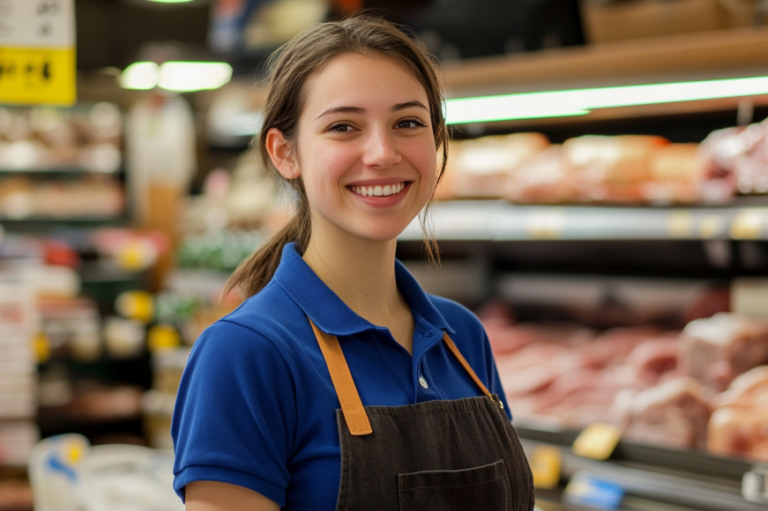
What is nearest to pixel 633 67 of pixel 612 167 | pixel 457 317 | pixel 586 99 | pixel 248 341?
pixel 586 99

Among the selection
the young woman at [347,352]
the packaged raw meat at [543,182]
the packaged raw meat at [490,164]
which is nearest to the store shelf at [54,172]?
the packaged raw meat at [490,164]

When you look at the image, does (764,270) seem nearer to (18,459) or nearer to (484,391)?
(484,391)

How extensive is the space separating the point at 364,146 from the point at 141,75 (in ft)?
14.4

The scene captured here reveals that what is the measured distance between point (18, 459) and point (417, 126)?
4331 millimetres

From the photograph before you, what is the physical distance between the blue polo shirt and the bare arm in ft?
0.05

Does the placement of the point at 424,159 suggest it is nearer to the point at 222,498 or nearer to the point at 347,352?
the point at 347,352

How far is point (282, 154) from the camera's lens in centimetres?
140

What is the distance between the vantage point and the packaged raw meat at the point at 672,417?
8.20 feet

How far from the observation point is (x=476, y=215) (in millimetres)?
3629

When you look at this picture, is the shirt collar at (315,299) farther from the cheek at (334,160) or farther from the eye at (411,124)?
the eye at (411,124)

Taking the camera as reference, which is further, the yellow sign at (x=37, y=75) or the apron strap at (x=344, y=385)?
the yellow sign at (x=37, y=75)

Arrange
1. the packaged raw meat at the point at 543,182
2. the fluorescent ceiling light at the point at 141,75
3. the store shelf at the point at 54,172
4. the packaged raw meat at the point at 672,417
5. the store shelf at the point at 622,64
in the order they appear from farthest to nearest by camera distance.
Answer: the store shelf at the point at 54,172
the fluorescent ceiling light at the point at 141,75
the packaged raw meat at the point at 543,182
the store shelf at the point at 622,64
the packaged raw meat at the point at 672,417

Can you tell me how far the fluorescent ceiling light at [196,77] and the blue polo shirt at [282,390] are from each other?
12.7ft

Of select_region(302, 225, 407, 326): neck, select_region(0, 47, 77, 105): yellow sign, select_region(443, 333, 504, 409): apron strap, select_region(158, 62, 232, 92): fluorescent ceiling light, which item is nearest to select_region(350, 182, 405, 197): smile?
select_region(302, 225, 407, 326): neck
